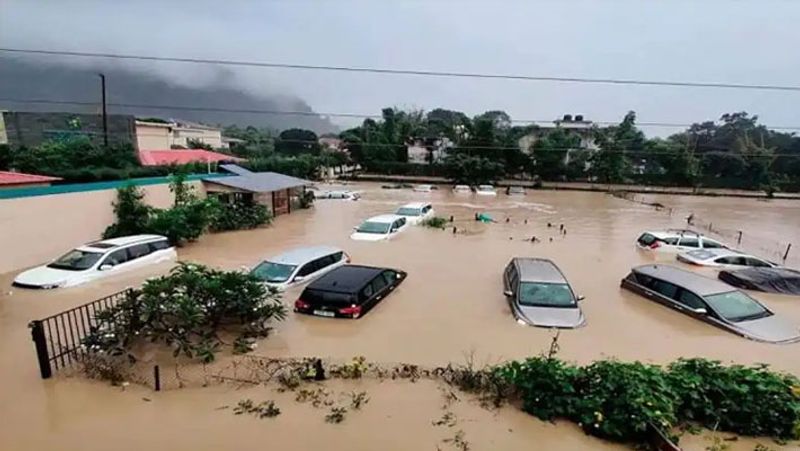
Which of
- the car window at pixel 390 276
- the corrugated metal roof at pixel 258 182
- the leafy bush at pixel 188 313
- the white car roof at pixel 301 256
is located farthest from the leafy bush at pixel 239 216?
the leafy bush at pixel 188 313

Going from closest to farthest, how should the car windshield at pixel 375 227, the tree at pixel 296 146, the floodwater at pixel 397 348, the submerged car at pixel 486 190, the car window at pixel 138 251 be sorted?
the floodwater at pixel 397 348 < the car window at pixel 138 251 < the car windshield at pixel 375 227 < the submerged car at pixel 486 190 < the tree at pixel 296 146

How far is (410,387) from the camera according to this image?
7.73 m

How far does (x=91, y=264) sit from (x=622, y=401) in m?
13.8

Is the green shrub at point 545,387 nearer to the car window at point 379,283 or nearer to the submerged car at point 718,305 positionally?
the car window at point 379,283

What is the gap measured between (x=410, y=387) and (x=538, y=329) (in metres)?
3.98

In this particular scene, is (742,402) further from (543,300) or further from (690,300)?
(690,300)

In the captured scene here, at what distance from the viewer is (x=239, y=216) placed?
23562 mm

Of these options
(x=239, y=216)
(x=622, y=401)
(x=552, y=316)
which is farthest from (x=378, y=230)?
(x=622, y=401)

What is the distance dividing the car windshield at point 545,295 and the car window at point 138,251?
11781 millimetres

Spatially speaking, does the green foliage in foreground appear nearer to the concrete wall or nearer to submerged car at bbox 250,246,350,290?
submerged car at bbox 250,246,350,290

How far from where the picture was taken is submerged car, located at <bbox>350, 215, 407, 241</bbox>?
2116cm

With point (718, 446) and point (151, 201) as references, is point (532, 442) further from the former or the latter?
point (151, 201)

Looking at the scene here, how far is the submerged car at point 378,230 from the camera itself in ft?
69.4

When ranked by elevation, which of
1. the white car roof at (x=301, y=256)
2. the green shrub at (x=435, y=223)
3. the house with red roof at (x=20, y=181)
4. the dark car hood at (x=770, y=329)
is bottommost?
the green shrub at (x=435, y=223)
